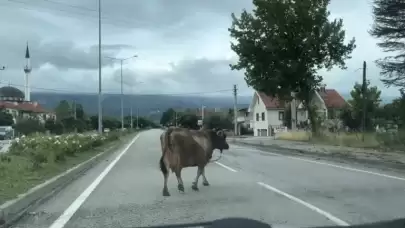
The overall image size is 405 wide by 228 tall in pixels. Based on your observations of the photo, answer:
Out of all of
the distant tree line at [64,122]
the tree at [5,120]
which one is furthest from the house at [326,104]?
the tree at [5,120]

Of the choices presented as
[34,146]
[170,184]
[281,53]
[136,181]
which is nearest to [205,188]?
[170,184]

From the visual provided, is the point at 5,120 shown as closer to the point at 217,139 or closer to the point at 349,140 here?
the point at 349,140

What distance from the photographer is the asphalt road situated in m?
9.05

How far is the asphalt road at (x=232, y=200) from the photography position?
9055 millimetres

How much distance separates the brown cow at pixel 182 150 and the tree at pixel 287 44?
94.7 ft

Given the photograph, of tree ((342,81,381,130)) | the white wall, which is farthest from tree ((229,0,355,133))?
the white wall

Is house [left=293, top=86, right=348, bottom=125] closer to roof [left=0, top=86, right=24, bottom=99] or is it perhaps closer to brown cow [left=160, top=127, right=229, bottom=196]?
brown cow [left=160, top=127, right=229, bottom=196]

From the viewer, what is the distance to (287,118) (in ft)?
279

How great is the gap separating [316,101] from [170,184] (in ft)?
242

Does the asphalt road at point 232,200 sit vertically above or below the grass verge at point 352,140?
below

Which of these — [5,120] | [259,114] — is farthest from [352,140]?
[5,120]

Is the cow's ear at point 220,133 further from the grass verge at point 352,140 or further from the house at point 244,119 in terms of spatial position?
the house at point 244,119

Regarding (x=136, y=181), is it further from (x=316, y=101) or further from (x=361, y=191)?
(x=316, y=101)

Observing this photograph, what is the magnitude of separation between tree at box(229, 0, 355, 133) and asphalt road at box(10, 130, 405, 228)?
25.2m
